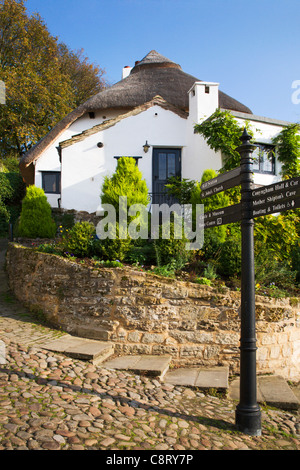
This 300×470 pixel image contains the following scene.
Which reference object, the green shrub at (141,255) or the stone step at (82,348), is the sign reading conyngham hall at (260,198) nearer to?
the stone step at (82,348)

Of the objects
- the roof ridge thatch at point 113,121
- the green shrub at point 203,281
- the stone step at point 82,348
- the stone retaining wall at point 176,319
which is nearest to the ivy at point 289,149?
the roof ridge thatch at point 113,121

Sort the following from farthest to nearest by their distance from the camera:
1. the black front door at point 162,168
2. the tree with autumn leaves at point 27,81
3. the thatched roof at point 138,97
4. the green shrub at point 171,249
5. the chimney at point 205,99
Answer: the tree with autumn leaves at point 27,81
the thatched roof at point 138,97
the black front door at point 162,168
the chimney at point 205,99
the green shrub at point 171,249

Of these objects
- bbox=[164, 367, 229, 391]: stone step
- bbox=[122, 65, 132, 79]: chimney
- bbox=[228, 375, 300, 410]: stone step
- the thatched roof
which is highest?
bbox=[122, 65, 132, 79]: chimney

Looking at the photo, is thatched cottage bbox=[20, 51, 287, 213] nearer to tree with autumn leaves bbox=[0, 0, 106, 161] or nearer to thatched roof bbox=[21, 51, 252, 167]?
thatched roof bbox=[21, 51, 252, 167]

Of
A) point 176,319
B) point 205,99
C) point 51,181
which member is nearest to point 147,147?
point 205,99

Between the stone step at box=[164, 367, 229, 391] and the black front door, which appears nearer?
the stone step at box=[164, 367, 229, 391]

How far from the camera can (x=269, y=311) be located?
6.37 metres

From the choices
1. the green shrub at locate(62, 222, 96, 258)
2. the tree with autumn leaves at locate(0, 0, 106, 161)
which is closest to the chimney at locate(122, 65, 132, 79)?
the tree with autumn leaves at locate(0, 0, 106, 161)

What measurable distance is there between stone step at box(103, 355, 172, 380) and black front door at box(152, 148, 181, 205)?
7.14 m

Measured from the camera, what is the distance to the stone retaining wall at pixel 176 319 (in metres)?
6.23

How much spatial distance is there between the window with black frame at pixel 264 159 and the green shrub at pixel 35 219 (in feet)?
19.8

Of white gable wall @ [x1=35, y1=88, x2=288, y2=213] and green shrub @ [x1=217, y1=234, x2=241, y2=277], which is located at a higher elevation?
white gable wall @ [x1=35, y1=88, x2=288, y2=213]

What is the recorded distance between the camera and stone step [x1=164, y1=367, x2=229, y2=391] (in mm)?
5336

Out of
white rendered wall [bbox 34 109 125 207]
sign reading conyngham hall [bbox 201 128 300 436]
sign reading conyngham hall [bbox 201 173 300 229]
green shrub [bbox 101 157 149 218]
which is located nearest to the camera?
sign reading conyngham hall [bbox 201 173 300 229]
